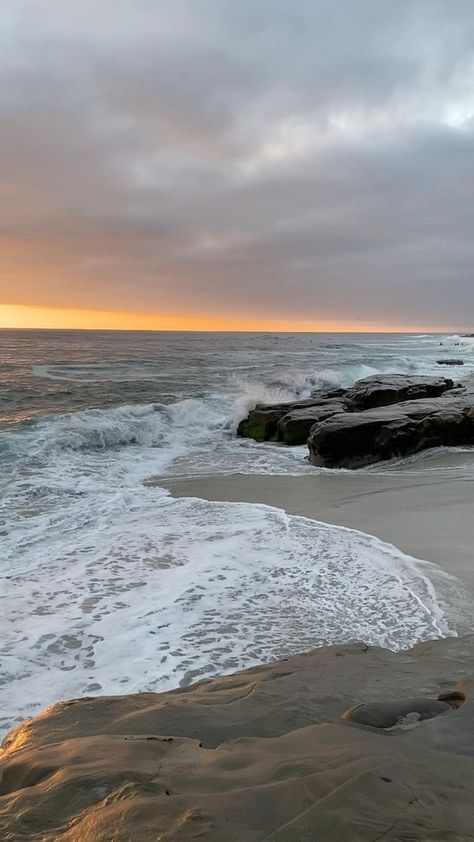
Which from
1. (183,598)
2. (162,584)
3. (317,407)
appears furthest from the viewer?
(317,407)

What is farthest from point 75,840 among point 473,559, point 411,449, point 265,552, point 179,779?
point 411,449

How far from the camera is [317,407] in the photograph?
1549 centimetres

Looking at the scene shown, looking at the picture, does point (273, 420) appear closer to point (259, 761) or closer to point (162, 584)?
point (162, 584)

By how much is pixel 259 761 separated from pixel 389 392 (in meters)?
16.0

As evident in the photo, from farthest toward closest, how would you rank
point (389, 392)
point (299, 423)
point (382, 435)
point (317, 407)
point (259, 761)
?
point (389, 392) → point (317, 407) → point (299, 423) → point (382, 435) → point (259, 761)

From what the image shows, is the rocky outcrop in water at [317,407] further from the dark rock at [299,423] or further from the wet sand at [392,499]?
the wet sand at [392,499]

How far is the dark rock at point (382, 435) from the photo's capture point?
36.7 feet

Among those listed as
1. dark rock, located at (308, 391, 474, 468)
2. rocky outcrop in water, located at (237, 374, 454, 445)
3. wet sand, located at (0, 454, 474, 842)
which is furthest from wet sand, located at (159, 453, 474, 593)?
rocky outcrop in water, located at (237, 374, 454, 445)

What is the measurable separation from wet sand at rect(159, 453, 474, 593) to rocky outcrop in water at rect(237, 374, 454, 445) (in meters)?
3.63

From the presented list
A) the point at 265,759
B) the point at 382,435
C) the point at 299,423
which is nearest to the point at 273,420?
the point at 299,423

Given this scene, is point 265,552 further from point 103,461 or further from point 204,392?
point 204,392

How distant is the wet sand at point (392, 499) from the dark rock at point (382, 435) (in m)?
0.73

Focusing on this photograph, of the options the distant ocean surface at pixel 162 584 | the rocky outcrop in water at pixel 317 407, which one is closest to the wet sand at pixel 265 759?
the distant ocean surface at pixel 162 584

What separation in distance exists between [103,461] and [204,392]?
508 inches
